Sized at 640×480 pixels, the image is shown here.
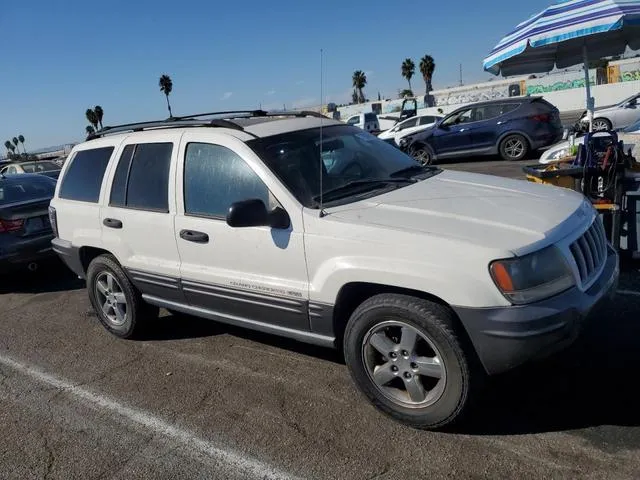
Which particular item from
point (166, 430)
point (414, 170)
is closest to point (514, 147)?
point (414, 170)

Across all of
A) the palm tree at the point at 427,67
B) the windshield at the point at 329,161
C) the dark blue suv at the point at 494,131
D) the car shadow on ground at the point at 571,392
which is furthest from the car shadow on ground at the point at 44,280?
Result: the palm tree at the point at 427,67

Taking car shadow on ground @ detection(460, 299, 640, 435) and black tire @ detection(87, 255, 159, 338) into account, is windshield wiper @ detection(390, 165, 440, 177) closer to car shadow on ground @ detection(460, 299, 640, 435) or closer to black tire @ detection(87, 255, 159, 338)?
car shadow on ground @ detection(460, 299, 640, 435)

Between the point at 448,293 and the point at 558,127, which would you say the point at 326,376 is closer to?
the point at 448,293

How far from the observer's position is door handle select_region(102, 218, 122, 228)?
4616 mm

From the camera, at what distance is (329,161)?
4.03 meters

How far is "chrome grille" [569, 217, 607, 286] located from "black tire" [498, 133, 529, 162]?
1136cm

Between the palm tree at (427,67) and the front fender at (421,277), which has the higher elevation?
the palm tree at (427,67)

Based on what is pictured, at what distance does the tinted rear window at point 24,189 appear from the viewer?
7.60m

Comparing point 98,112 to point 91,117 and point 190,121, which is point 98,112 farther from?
point 190,121

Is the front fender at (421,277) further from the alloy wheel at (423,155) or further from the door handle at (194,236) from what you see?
the alloy wheel at (423,155)

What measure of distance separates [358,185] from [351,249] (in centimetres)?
78

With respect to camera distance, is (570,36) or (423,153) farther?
(423,153)

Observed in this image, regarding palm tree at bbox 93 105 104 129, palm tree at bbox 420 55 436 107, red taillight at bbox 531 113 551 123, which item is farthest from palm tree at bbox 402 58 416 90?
red taillight at bbox 531 113 551 123

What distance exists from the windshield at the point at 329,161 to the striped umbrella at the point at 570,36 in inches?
160
